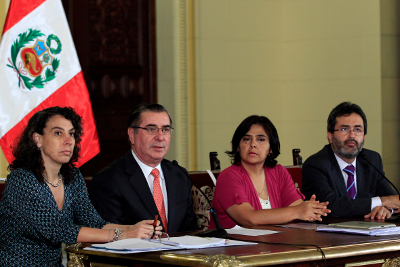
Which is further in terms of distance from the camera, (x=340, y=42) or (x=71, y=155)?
(x=340, y=42)

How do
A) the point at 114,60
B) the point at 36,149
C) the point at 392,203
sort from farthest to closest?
the point at 114,60, the point at 392,203, the point at 36,149

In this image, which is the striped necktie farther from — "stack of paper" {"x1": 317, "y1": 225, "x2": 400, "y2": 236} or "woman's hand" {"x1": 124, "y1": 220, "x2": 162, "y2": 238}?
"woman's hand" {"x1": 124, "y1": 220, "x2": 162, "y2": 238}

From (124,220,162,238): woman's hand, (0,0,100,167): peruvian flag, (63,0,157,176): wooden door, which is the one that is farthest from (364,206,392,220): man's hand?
(63,0,157,176): wooden door

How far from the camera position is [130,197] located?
2.38m

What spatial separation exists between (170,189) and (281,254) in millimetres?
977

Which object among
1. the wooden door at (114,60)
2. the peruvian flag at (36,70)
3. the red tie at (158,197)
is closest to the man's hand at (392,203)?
the red tie at (158,197)

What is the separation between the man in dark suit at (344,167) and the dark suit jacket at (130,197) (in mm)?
774

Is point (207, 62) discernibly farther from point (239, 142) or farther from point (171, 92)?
point (239, 142)

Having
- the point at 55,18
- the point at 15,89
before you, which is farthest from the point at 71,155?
the point at 55,18

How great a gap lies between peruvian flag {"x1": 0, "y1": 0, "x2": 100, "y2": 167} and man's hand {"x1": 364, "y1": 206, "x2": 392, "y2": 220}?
6.04 ft

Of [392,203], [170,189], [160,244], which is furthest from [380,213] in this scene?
[160,244]

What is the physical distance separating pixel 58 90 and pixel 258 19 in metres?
2.53

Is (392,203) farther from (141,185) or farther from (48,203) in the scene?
(48,203)

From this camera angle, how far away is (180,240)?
6.07 ft
